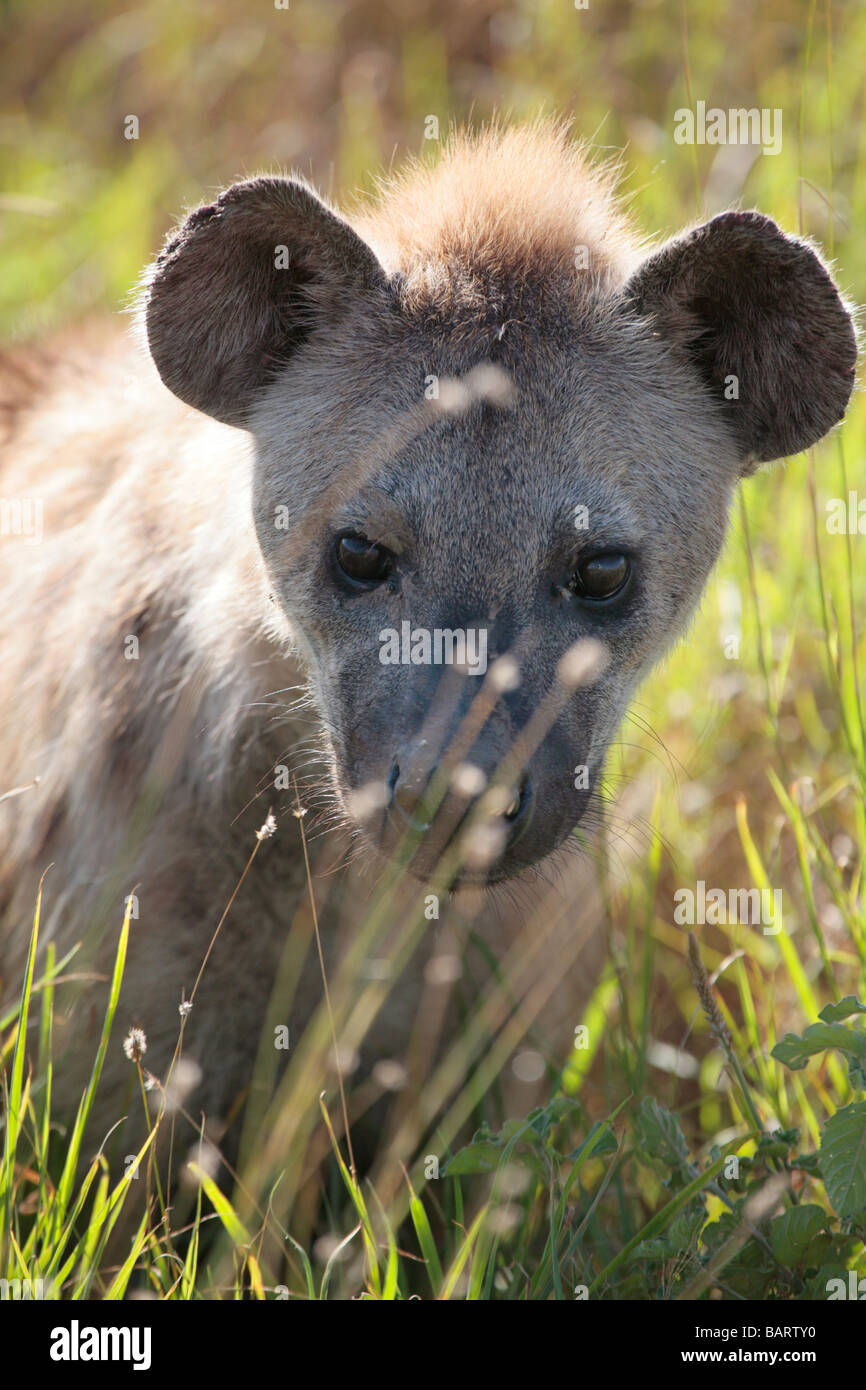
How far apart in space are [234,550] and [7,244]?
435 centimetres

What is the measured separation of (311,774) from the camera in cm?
349

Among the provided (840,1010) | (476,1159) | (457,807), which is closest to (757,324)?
→ (457,807)

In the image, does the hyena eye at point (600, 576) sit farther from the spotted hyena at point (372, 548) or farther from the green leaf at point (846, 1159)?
the green leaf at point (846, 1159)

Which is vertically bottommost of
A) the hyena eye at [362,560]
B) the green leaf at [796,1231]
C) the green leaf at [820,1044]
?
the green leaf at [796,1231]

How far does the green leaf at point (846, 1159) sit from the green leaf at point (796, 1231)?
0.19 meters

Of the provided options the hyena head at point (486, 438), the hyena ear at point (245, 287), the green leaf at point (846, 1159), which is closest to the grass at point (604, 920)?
the green leaf at point (846, 1159)

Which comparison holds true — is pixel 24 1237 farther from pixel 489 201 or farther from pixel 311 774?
pixel 489 201

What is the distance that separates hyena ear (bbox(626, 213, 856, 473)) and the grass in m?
0.39

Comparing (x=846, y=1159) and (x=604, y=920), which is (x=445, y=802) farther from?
(x=604, y=920)

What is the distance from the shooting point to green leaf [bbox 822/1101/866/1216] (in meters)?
2.52

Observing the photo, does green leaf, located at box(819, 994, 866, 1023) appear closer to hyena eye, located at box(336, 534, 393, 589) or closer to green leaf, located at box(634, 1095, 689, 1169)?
green leaf, located at box(634, 1095, 689, 1169)

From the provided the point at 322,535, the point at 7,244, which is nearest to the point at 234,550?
the point at 322,535

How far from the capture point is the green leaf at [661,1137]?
9.57ft

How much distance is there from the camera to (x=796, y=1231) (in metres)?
2.72
